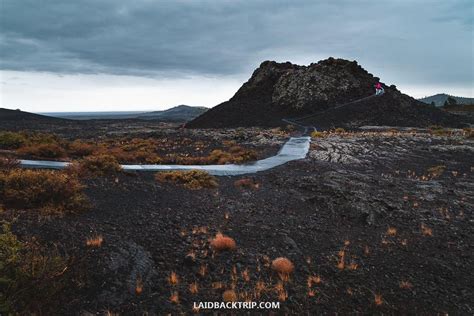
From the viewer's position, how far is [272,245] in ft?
39.5

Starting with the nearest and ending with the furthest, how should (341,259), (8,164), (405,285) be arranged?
1. (405,285)
2. (341,259)
3. (8,164)

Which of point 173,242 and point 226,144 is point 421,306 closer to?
point 173,242

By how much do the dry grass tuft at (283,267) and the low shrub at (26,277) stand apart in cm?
564

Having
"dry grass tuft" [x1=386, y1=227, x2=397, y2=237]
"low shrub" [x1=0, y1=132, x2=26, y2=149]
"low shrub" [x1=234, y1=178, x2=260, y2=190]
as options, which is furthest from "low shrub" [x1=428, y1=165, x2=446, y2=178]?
"low shrub" [x1=0, y1=132, x2=26, y2=149]

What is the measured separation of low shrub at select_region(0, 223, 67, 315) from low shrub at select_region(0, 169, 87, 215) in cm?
336

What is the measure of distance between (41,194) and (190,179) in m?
8.65

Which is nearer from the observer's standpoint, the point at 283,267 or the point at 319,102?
the point at 283,267

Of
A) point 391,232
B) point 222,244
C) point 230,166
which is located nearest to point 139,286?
point 222,244

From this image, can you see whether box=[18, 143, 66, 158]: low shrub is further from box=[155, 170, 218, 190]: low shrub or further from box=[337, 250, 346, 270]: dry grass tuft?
box=[337, 250, 346, 270]: dry grass tuft

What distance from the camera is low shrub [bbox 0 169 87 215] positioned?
39.9 feet

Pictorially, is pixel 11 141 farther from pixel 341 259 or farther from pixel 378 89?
pixel 378 89

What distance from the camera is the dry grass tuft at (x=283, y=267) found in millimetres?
9995

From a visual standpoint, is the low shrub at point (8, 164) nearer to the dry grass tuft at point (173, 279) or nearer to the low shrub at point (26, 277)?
the low shrub at point (26, 277)

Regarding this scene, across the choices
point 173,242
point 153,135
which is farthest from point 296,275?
point 153,135
